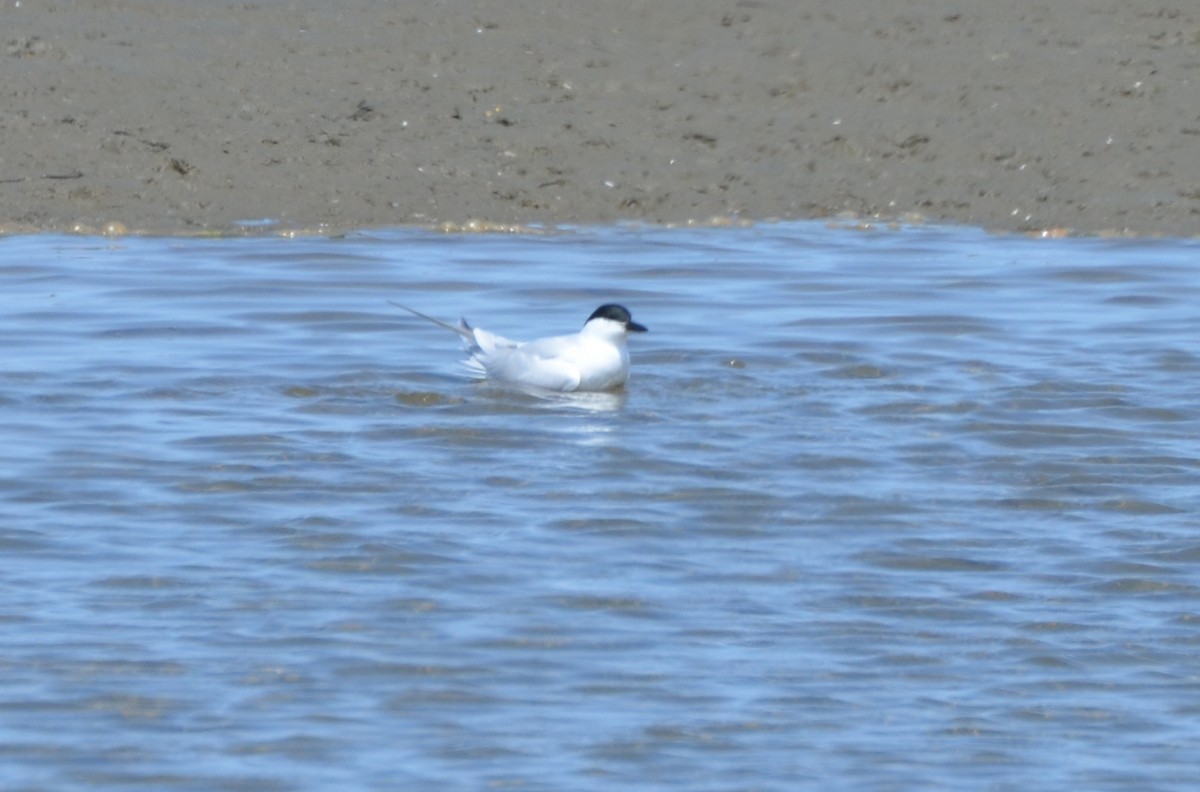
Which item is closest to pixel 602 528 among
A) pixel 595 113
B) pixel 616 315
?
pixel 616 315

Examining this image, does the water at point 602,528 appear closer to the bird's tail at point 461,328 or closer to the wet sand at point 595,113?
the bird's tail at point 461,328

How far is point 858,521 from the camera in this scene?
7.76m

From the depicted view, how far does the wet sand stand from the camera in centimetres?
1333

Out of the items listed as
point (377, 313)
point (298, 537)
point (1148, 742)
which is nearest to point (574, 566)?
point (298, 537)

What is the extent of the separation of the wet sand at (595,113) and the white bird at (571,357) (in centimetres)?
336

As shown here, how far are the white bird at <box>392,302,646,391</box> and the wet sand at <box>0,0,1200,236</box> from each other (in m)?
3.36

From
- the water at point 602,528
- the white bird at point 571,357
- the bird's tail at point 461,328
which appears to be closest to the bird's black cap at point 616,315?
the white bird at point 571,357

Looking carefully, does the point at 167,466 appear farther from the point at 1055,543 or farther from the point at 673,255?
the point at 673,255

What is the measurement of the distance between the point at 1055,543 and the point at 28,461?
11.6ft

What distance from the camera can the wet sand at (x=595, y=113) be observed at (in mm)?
A: 13328

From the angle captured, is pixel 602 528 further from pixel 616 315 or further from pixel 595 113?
pixel 595 113

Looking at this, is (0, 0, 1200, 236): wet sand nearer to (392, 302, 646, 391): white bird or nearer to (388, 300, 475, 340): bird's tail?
(388, 300, 475, 340): bird's tail

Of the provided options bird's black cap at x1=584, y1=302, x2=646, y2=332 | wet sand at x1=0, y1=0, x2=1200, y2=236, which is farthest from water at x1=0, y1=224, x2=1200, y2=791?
wet sand at x1=0, y1=0, x2=1200, y2=236

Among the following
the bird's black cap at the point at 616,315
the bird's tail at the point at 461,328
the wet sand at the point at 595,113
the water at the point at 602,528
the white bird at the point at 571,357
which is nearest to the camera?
the water at the point at 602,528
